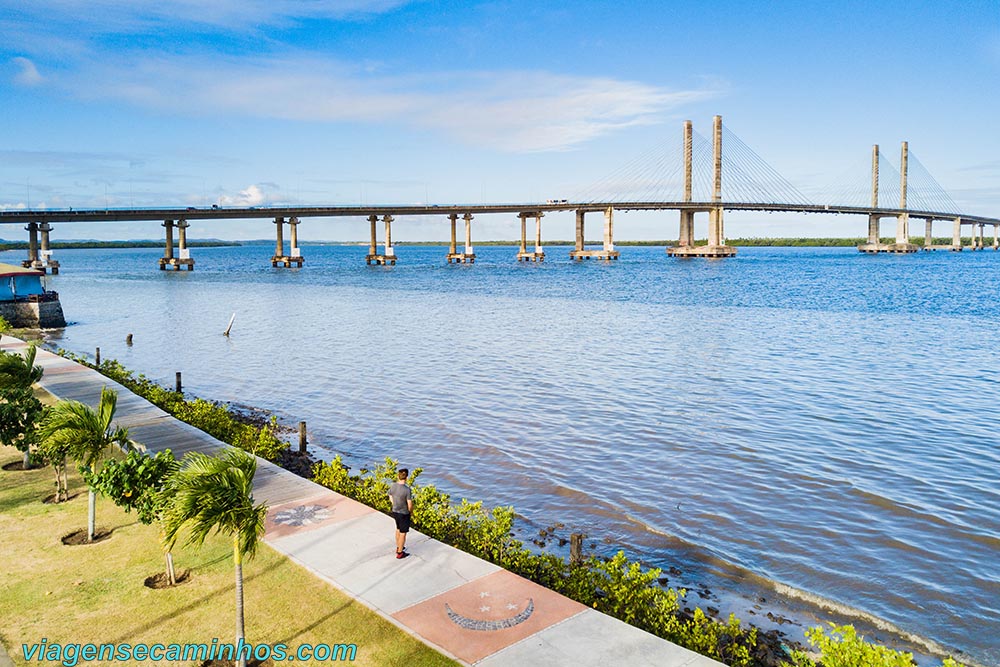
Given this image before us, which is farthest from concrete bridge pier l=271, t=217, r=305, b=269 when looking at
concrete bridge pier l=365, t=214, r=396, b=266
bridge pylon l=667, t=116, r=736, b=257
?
bridge pylon l=667, t=116, r=736, b=257

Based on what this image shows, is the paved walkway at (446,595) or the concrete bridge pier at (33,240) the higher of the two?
the concrete bridge pier at (33,240)

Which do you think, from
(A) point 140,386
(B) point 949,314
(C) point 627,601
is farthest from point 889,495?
(B) point 949,314

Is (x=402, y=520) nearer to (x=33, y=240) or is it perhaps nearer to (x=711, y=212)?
(x=33, y=240)

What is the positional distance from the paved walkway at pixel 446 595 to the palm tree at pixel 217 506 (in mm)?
2049

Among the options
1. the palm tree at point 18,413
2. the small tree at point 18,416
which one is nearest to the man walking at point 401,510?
the palm tree at point 18,413

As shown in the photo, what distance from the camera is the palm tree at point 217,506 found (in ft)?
29.0

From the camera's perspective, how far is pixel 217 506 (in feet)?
29.3

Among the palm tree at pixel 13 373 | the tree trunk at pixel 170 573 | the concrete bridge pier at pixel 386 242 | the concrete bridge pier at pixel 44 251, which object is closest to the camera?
the tree trunk at pixel 170 573

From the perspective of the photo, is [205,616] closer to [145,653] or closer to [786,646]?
[145,653]

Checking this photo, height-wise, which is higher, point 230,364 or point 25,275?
point 25,275

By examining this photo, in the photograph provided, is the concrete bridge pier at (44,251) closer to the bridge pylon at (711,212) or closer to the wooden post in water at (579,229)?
the wooden post in water at (579,229)

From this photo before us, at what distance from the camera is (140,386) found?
25.7 meters

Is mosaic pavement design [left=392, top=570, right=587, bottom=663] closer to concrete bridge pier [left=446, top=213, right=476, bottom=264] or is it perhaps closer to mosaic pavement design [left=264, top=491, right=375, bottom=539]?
mosaic pavement design [left=264, top=491, right=375, bottom=539]

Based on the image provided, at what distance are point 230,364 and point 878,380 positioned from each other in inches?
1205
